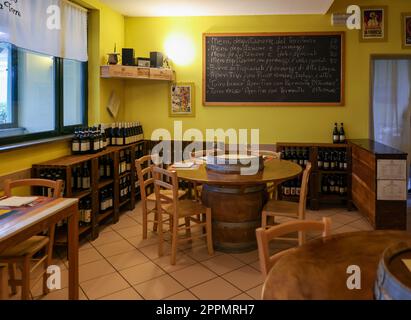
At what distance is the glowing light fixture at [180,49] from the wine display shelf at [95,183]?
1.36 meters

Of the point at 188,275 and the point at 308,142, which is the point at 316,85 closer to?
the point at 308,142

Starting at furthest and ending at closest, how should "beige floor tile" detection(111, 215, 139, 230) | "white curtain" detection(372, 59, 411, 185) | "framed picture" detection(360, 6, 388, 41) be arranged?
"white curtain" detection(372, 59, 411, 185)
"framed picture" detection(360, 6, 388, 41)
"beige floor tile" detection(111, 215, 139, 230)

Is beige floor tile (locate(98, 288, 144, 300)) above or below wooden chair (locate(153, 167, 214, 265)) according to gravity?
below

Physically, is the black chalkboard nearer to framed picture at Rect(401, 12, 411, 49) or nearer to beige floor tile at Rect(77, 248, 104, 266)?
framed picture at Rect(401, 12, 411, 49)

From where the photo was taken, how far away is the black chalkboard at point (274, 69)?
4922mm

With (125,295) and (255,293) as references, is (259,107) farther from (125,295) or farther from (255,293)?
(125,295)

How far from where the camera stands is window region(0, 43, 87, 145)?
3.10m

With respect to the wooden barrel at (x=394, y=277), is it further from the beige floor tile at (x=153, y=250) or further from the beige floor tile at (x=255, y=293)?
the beige floor tile at (x=153, y=250)

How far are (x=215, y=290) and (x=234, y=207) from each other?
2.69ft

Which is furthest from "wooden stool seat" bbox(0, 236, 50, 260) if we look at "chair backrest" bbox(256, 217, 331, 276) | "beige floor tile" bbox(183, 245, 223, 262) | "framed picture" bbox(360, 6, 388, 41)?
"framed picture" bbox(360, 6, 388, 41)

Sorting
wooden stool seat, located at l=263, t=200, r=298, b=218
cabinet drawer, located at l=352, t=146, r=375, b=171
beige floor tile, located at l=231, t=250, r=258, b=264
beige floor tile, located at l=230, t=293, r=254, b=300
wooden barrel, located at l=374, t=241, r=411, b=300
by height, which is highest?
cabinet drawer, located at l=352, t=146, r=375, b=171

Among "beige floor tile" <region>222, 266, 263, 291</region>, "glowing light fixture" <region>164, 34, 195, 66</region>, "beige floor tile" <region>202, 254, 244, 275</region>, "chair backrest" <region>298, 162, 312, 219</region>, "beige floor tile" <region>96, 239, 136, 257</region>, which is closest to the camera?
"beige floor tile" <region>222, 266, 263, 291</region>

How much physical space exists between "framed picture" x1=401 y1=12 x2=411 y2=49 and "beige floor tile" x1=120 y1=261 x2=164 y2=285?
4289mm

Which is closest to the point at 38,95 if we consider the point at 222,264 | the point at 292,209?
the point at 222,264
